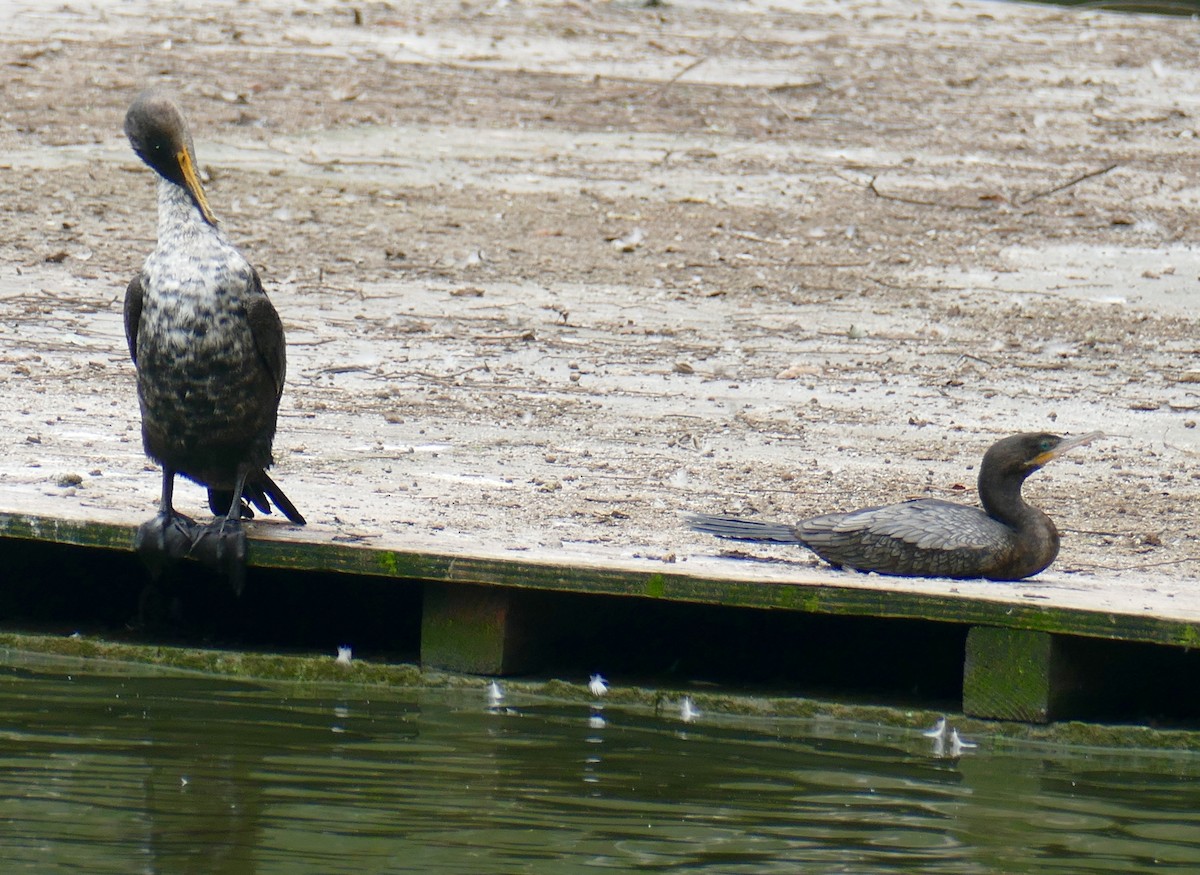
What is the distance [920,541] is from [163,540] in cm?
210

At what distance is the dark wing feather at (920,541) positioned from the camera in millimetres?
5645

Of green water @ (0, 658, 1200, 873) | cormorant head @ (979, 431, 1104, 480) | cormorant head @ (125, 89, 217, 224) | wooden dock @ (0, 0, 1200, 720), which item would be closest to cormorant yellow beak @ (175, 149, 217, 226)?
cormorant head @ (125, 89, 217, 224)

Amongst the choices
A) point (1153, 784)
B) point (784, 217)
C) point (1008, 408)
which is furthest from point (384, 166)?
point (1153, 784)

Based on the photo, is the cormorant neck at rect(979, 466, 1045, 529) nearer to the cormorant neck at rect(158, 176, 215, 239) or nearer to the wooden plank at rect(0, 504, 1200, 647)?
the wooden plank at rect(0, 504, 1200, 647)

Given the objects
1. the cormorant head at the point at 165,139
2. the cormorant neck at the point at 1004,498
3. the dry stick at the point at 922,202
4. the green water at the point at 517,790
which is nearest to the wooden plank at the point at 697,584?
the cormorant neck at the point at 1004,498

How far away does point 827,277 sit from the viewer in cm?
1112

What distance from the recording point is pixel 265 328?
5.53 m

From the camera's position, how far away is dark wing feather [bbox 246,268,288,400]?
550 centimetres

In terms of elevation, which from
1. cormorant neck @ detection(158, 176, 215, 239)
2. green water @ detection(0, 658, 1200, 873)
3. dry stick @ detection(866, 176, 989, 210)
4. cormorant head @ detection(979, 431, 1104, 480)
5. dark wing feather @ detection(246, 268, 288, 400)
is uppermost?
dry stick @ detection(866, 176, 989, 210)

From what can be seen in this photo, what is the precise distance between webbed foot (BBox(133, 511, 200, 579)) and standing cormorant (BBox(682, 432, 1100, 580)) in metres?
1.76

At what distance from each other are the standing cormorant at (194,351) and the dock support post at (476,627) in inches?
22.7

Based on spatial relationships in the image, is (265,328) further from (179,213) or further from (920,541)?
(920,541)

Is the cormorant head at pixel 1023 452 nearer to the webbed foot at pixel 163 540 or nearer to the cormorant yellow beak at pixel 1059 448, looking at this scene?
the cormorant yellow beak at pixel 1059 448

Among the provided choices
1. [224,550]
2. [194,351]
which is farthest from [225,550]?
[194,351]
